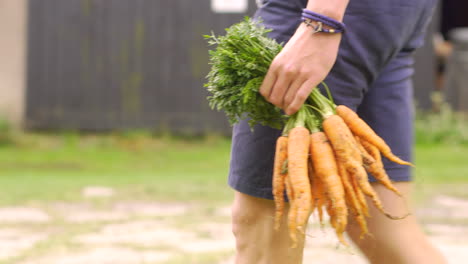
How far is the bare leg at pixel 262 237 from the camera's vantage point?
1.85 meters

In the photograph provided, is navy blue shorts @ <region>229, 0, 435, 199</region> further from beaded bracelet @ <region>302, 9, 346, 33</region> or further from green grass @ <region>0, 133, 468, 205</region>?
green grass @ <region>0, 133, 468, 205</region>

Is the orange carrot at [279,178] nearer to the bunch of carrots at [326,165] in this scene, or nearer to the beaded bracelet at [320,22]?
the bunch of carrots at [326,165]

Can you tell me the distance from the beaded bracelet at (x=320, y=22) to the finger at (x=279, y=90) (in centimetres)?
13

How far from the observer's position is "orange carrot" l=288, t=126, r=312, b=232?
5.71ft

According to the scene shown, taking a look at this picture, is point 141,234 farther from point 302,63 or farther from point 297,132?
point 302,63

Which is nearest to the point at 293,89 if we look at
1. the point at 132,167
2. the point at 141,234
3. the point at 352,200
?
the point at 352,200

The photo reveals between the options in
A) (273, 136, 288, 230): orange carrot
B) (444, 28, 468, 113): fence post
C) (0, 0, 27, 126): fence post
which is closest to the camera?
(273, 136, 288, 230): orange carrot

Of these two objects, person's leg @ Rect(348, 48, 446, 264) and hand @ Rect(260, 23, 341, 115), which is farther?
person's leg @ Rect(348, 48, 446, 264)

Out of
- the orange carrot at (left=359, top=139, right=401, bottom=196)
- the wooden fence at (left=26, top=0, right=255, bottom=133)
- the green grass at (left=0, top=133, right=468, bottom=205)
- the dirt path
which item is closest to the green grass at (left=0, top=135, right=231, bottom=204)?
the green grass at (left=0, top=133, right=468, bottom=205)

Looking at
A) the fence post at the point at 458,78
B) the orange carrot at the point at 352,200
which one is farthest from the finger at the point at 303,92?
the fence post at the point at 458,78

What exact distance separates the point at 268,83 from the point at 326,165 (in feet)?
0.88

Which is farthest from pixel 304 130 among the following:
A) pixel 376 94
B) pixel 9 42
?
pixel 9 42

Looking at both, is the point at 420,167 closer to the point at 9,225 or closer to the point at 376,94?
the point at 9,225

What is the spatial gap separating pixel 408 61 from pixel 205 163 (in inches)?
192
